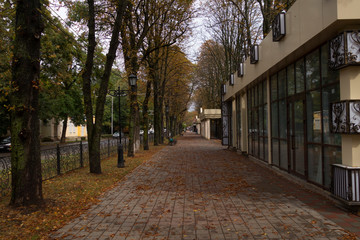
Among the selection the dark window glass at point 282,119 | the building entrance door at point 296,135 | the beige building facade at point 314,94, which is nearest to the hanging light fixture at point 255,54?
the beige building facade at point 314,94

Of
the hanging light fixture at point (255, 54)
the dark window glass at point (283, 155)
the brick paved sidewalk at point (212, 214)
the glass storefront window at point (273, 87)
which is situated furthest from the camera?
the hanging light fixture at point (255, 54)

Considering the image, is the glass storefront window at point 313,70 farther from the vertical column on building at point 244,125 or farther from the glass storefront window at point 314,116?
the vertical column on building at point 244,125

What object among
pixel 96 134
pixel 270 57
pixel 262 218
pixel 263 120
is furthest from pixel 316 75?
pixel 96 134

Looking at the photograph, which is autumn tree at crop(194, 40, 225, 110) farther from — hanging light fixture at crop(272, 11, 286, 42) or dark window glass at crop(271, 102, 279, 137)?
hanging light fixture at crop(272, 11, 286, 42)

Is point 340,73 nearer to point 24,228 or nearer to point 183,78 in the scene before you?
point 24,228

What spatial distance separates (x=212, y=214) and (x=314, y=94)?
408 cm

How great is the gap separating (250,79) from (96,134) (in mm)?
7319

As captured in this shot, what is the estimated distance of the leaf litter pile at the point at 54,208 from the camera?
4812mm

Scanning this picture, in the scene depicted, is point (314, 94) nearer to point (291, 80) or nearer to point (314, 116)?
point (314, 116)

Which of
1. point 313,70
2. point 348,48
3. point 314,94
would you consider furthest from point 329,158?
point 348,48

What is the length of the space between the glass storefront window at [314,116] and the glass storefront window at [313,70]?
21 cm

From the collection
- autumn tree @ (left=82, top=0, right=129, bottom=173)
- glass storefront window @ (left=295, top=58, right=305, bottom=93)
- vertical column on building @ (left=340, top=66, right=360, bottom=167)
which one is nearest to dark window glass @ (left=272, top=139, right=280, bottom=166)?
glass storefront window @ (left=295, top=58, right=305, bottom=93)

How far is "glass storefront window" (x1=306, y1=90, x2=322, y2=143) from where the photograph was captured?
7066 millimetres

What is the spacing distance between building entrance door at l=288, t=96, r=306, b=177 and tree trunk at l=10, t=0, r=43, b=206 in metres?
6.70
